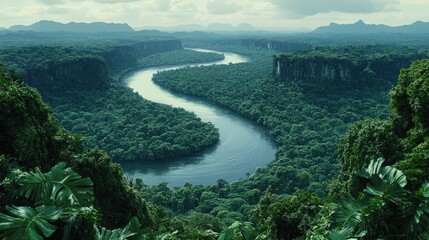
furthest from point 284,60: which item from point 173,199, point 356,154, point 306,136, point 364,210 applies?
point 364,210

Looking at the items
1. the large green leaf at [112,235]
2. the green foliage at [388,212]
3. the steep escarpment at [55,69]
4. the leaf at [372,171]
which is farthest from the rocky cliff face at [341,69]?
the large green leaf at [112,235]

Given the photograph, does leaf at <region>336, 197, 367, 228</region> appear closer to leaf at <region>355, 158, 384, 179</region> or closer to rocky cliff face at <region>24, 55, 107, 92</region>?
leaf at <region>355, 158, 384, 179</region>

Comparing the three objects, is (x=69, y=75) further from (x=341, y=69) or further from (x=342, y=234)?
(x=342, y=234)

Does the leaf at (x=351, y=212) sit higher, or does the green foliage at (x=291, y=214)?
the leaf at (x=351, y=212)

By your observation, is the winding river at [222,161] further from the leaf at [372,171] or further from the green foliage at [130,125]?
the leaf at [372,171]

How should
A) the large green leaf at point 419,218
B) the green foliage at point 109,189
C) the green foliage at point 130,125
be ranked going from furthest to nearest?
the green foliage at point 130,125, the green foliage at point 109,189, the large green leaf at point 419,218

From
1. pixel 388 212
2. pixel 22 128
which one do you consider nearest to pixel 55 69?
pixel 22 128
